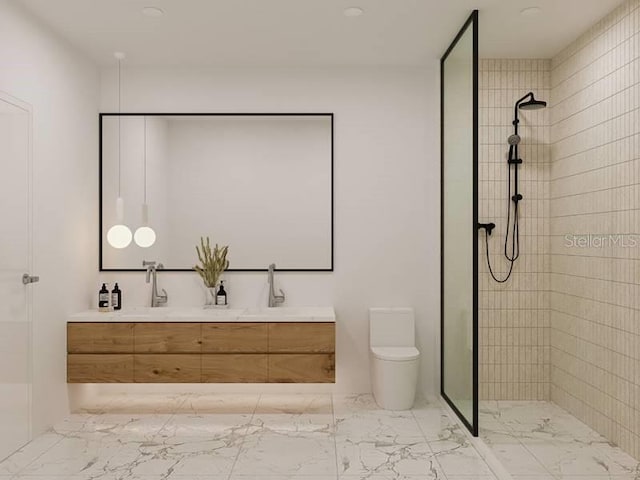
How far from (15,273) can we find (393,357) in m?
2.43

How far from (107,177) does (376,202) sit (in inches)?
83.3

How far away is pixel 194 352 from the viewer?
3.89 metres

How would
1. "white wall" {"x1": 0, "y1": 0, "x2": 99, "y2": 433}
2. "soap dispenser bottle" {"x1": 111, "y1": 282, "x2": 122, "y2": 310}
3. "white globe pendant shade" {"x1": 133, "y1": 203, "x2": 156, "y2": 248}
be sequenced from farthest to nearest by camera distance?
"white globe pendant shade" {"x1": 133, "y1": 203, "x2": 156, "y2": 248} < "soap dispenser bottle" {"x1": 111, "y1": 282, "x2": 122, "y2": 310} < "white wall" {"x1": 0, "y1": 0, "x2": 99, "y2": 433}

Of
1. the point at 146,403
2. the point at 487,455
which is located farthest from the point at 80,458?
the point at 487,455

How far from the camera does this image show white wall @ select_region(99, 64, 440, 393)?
14.6 feet

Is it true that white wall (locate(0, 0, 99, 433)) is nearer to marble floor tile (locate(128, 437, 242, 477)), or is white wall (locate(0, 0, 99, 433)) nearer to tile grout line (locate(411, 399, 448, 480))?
marble floor tile (locate(128, 437, 242, 477))

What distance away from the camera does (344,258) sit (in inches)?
175

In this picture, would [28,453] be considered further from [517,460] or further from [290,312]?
[517,460]

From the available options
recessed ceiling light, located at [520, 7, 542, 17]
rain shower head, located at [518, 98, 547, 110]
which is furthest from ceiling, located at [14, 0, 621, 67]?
rain shower head, located at [518, 98, 547, 110]

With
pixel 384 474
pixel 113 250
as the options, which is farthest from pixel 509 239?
pixel 113 250

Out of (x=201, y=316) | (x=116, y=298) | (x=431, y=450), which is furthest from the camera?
(x=116, y=298)

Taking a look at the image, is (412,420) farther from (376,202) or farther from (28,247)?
(28,247)

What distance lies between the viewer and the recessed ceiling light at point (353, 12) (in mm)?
3387

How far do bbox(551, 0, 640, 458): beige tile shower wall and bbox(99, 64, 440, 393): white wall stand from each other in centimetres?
94
